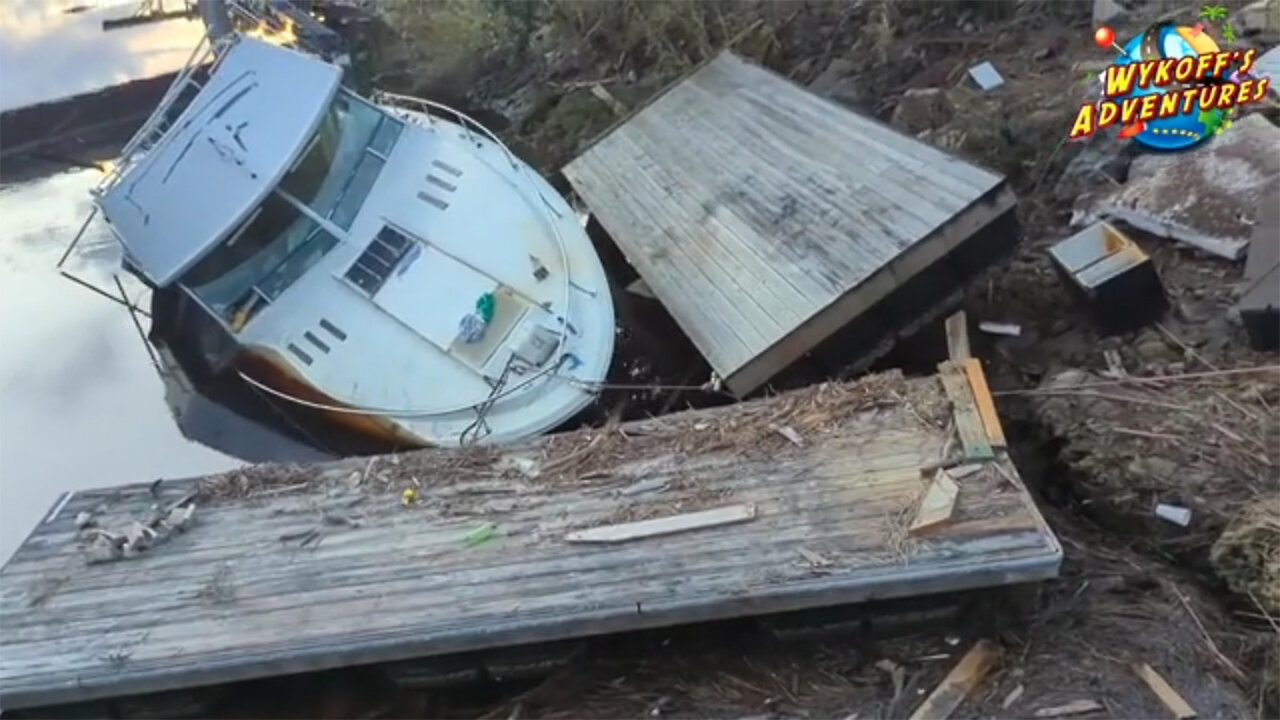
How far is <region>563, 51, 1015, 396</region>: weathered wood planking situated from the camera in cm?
742

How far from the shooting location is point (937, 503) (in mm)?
5551

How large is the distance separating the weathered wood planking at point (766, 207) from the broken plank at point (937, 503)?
183cm

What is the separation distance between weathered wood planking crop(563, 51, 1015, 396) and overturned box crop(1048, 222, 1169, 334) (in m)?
0.55

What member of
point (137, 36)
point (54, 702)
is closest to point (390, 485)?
point (54, 702)

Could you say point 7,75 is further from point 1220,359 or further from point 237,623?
point 1220,359

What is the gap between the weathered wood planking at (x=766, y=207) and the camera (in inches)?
292

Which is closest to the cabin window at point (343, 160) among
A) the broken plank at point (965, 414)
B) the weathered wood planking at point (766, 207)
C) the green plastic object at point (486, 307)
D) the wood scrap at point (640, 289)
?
the green plastic object at point (486, 307)

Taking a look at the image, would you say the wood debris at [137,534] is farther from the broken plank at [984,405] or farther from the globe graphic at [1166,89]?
the globe graphic at [1166,89]

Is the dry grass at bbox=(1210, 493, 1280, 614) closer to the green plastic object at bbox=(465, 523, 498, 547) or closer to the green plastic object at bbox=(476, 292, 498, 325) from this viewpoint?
the green plastic object at bbox=(465, 523, 498, 547)

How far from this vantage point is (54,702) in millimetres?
5688

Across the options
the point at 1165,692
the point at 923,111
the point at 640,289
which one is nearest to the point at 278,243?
the point at 640,289

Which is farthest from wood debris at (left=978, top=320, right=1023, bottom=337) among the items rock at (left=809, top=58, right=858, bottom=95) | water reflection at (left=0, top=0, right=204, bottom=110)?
water reflection at (left=0, top=0, right=204, bottom=110)

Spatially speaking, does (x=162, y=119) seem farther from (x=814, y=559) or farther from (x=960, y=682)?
(x=960, y=682)

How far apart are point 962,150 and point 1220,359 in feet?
10.6
